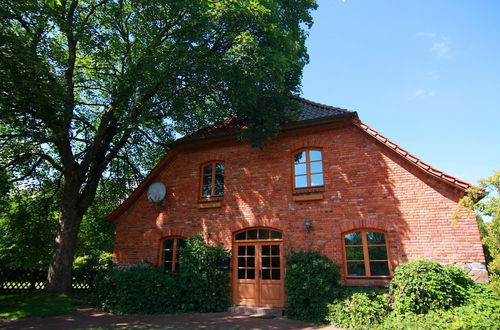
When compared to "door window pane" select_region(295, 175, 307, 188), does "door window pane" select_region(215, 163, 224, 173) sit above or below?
above

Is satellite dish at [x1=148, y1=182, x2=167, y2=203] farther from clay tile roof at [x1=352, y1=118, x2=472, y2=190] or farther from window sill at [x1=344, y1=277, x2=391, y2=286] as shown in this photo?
clay tile roof at [x1=352, y1=118, x2=472, y2=190]

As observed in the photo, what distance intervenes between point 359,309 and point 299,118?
20.2 ft

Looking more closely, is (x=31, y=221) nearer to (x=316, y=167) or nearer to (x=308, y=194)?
(x=308, y=194)

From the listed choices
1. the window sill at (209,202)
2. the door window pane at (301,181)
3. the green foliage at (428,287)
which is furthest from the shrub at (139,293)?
the green foliage at (428,287)

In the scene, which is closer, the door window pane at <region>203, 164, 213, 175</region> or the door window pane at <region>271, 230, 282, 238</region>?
the door window pane at <region>271, 230, 282, 238</region>

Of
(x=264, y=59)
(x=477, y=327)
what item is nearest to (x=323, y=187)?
(x=264, y=59)

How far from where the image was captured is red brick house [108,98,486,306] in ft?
28.3

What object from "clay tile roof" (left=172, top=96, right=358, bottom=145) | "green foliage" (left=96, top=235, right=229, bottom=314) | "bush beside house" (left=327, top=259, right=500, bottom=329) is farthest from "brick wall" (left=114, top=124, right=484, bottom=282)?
"green foliage" (left=96, top=235, right=229, bottom=314)

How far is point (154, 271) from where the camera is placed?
1091 cm

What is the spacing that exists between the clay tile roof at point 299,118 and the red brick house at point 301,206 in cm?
5

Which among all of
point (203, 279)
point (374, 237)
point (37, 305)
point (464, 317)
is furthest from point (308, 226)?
point (37, 305)

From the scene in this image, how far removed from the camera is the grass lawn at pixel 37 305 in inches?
359

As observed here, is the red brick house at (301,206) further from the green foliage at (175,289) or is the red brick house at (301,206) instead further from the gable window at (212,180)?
the green foliage at (175,289)

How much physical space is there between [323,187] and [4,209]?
579 inches
